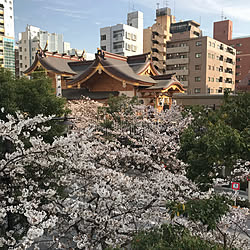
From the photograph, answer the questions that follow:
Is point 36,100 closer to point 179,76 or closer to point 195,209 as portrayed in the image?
point 195,209

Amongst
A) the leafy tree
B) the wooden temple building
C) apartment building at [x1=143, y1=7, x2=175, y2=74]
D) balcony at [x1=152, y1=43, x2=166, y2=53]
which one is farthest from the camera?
balcony at [x1=152, y1=43, x2=166, y2=53]

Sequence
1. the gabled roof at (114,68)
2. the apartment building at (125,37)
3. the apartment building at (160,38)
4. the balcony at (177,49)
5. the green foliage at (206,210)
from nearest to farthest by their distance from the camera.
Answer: the green foliage at (206,210)
the gabled roof at (114,68)
the balcony at (177,49)
the apartment building at (160,38)
the apartment building at (125,37)

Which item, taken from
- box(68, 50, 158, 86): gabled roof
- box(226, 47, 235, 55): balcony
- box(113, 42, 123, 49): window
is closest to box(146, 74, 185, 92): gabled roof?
box(68, 50, 158, 86): gabled roof

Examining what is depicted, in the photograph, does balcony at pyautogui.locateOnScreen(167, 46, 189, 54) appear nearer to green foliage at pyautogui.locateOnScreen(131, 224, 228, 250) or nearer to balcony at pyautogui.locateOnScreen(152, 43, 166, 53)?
balcony at pyautogui.locateOnScreen(152, 43, 166, 53)

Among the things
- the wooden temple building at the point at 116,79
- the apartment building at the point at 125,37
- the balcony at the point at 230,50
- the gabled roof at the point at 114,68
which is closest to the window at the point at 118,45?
the apartment building at the point at 125,37

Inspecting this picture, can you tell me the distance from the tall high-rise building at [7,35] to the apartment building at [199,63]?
2908cm

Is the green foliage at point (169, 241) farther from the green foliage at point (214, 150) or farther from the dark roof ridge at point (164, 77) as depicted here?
the dark roof ridge at point (164, 77)

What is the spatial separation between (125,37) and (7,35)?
2290 cm

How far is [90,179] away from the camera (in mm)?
6168

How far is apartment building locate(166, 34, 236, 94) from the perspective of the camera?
36.2 m

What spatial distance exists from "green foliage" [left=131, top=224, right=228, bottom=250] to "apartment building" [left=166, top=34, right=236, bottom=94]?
33963mm

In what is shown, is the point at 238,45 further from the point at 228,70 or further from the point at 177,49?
the point at 177,49

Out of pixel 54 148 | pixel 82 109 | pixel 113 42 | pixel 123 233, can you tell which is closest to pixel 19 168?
pixel 54 148

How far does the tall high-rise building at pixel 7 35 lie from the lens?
1801 inches
